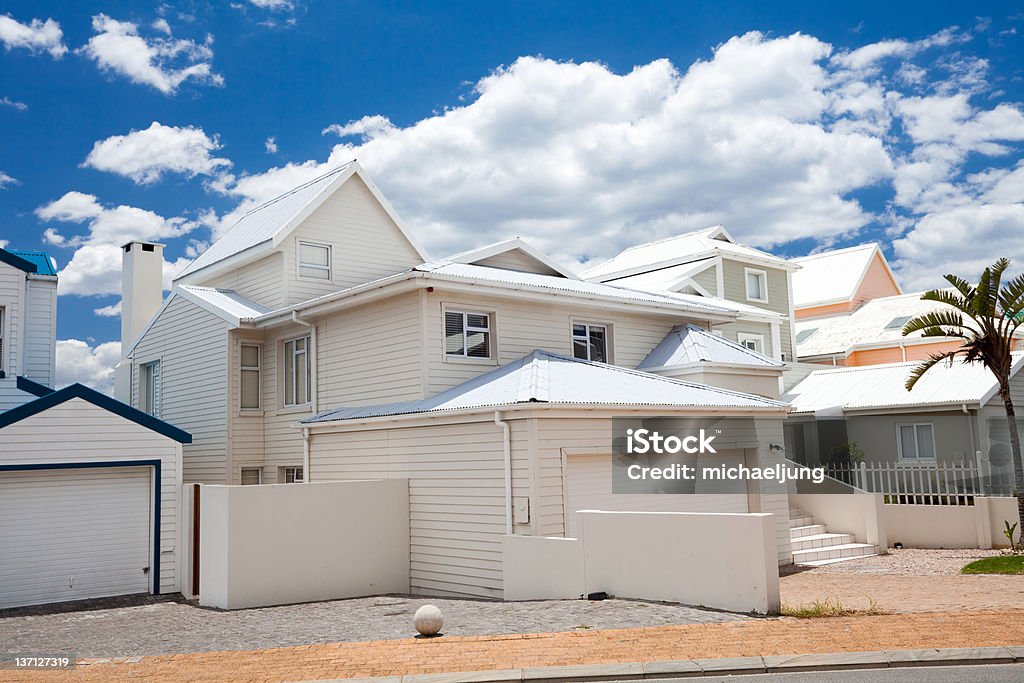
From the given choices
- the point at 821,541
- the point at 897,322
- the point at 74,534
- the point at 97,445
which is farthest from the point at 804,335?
the point at 74,534

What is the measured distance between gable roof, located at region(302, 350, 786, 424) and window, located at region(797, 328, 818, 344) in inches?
876

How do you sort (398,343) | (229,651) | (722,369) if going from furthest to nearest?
(722,369)
(398,343)
(229,651)

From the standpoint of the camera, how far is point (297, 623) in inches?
499

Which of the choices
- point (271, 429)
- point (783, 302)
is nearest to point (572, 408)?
point (271, 429)

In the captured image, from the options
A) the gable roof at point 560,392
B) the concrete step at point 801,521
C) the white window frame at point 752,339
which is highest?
the white window frame at point 752,339

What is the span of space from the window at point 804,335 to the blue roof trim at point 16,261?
30.0 meters

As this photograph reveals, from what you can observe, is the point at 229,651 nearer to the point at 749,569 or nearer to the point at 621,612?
the point at 621,612

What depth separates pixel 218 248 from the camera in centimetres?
2642

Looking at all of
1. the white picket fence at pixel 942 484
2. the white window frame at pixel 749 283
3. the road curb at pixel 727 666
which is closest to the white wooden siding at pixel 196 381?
the road curb at pixel 727 666

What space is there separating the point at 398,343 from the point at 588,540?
689 cm

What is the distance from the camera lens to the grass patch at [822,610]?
11.3m

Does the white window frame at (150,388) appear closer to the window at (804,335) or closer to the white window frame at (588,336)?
the white window frame at (588,336)

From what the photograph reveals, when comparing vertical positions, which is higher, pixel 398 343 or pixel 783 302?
pixel 783 302

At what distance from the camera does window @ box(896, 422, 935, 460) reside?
2581 centimetres
